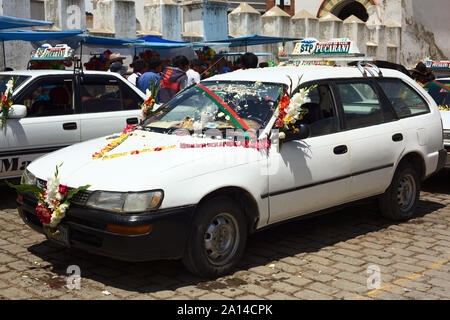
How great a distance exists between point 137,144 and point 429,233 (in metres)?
3.36

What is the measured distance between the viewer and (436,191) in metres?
8.65

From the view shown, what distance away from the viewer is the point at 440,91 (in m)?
9.98

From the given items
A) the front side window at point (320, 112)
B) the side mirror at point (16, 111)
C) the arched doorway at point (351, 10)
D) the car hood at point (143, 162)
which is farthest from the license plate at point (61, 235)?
the arched doorway at point (351, 10)

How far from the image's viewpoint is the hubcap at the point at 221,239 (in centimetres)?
489

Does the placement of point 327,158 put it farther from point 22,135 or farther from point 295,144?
point 22,135

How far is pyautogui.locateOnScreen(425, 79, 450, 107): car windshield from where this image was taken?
31.6 feet

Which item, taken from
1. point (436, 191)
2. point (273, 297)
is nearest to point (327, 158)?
point (273, 297)

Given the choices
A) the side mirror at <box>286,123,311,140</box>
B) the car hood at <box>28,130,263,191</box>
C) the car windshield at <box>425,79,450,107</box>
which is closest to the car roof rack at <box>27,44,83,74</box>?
the car hood at <box>28,130,263,191</box>

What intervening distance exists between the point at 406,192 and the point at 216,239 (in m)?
2.93

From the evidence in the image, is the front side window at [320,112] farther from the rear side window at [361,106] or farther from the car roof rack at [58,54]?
the car roof rack at [58,54]

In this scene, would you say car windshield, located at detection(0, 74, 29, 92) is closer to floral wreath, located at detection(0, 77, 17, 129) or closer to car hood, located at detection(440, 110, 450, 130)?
floral wreath, located at detection(0, 77, 17, 129)

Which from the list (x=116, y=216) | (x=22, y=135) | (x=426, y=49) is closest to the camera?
(x=116, y=216)

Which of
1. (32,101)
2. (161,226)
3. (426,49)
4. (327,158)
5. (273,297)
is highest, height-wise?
(426,49)

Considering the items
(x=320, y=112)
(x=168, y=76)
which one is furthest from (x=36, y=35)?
(x=320, y=112)
